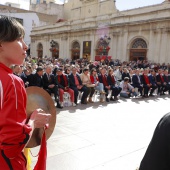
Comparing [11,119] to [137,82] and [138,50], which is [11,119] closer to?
[137,82]

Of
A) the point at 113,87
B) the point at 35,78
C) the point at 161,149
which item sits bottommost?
the point at 113,87

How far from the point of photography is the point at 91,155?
374 centimetres

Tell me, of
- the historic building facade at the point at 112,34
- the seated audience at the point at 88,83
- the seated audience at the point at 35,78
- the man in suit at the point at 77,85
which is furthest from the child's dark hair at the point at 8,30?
the historic building facade at the point at 112,34

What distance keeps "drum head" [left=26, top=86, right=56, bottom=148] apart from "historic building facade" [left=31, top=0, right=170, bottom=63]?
864 inches

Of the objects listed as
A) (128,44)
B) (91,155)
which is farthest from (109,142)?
(128,44)

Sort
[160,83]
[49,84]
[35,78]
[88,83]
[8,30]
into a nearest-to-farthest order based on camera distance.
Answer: [8,30]
[35,78]
[49,84]
[88,83]
[160,83]

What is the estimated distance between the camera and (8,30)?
49.8 inches

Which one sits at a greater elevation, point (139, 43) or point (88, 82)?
point (139, 43)

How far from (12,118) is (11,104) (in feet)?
0.26

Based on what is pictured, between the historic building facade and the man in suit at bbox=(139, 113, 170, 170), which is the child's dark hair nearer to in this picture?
the man in suit at bbox=(139, 113, 170, 170)

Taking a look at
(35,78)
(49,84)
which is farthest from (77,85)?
(35,78)

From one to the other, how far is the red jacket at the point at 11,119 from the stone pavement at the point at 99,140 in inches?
87.2

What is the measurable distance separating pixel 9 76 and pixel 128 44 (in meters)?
25.4

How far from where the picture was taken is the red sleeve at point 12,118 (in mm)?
1159
